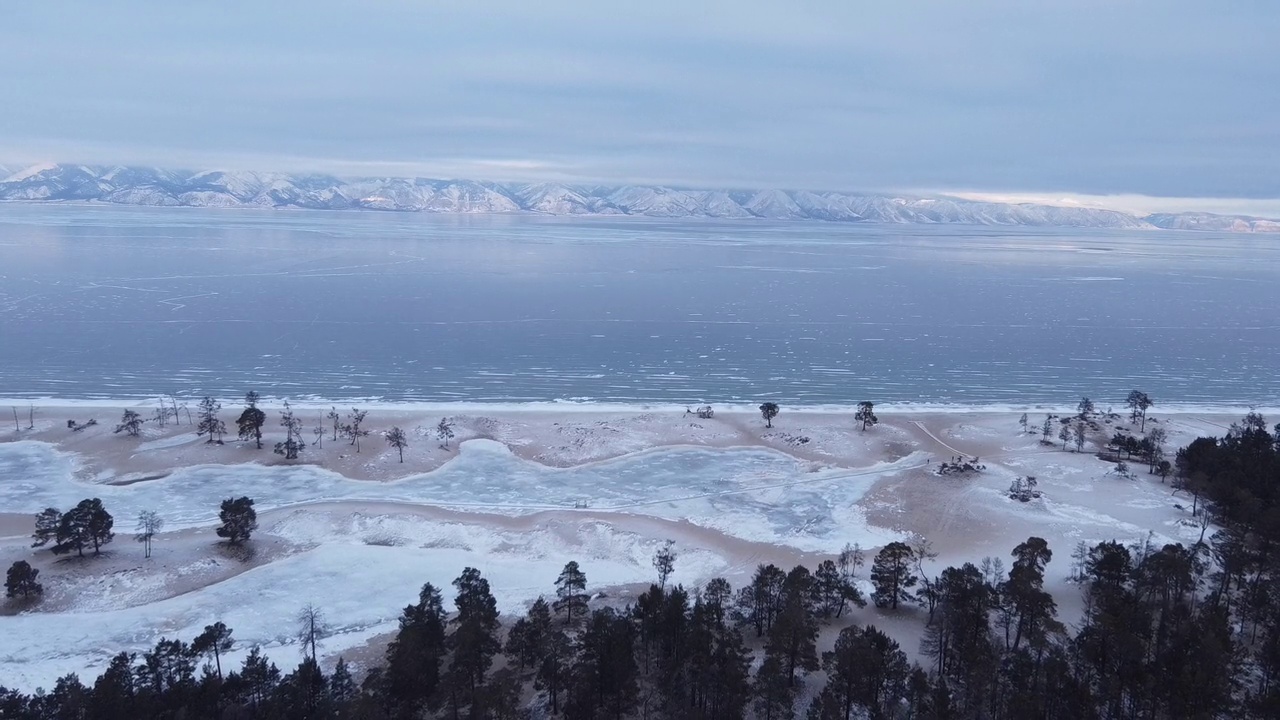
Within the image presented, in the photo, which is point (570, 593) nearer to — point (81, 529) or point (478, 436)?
point (478, 436)

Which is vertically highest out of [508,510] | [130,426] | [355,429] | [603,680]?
[355,429]

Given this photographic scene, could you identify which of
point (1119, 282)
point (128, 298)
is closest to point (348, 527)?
point (128, 298)

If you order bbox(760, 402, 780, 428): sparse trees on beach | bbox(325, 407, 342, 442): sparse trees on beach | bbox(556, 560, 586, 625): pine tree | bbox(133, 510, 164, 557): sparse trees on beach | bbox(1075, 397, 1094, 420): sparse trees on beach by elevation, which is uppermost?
bbox(1075, 397, 1094, 420): sparse trees on beach

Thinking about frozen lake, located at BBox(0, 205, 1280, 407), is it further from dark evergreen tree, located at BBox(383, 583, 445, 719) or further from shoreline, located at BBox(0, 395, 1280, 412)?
dark evergreen tree, located at BBox(383, 583, 445, 719)

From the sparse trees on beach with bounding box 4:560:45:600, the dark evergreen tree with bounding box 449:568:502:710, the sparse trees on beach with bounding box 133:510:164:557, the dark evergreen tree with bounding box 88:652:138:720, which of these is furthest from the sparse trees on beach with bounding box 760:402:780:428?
the sparse trees on beach with bounding box 4:560:45:600

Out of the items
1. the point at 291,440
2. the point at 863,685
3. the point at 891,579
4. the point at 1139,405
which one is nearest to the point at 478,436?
the point at 291,440

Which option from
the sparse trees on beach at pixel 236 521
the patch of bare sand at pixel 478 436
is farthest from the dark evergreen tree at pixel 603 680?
the patch of bare sand at pixel 478 436
